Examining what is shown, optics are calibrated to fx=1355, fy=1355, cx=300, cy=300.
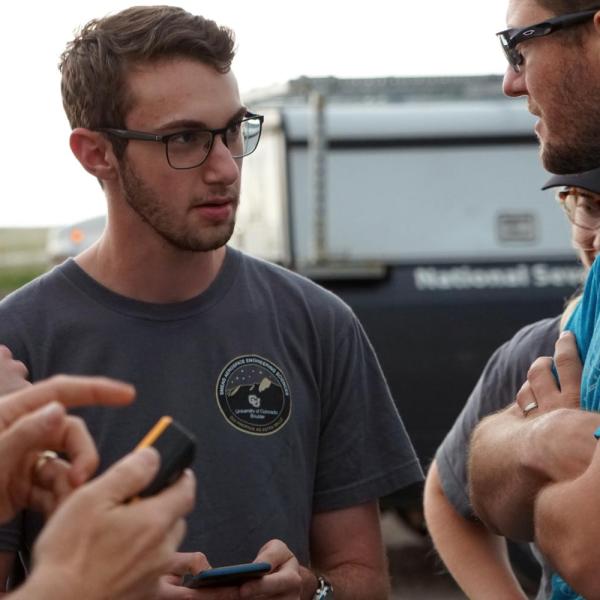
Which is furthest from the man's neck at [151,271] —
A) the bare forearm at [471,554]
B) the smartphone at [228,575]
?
the bare forearm at [471,554]

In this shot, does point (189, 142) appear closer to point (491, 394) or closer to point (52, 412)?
point (491, 394)

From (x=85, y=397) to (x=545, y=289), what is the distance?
6.72 meters

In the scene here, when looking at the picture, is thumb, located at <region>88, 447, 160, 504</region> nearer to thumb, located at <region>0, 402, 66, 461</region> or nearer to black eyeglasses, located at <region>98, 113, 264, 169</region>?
thumb, located at <region>0, 402, 66, 461</region>

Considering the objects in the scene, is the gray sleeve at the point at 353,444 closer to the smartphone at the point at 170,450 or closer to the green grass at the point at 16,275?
the smartphone at the point at 170,450

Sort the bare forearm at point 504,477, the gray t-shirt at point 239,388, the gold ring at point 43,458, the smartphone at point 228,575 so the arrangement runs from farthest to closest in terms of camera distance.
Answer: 1. the gray t-shirt at point 239,388
2. the smartphone at point 228,575
3. the bare forearm at point 504,477
4. the gold ring at point 43,458

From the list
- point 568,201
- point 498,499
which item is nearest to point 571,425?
point 498,499

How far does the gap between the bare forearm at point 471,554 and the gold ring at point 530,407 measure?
893 mm

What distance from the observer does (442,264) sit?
28.2ft

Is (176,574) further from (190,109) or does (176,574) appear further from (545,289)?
(545,289)

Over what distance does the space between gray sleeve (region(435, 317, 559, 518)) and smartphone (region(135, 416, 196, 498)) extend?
174cm

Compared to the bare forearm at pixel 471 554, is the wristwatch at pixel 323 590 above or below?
above

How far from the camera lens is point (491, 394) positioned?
376cm

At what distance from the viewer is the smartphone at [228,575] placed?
289 centimetres

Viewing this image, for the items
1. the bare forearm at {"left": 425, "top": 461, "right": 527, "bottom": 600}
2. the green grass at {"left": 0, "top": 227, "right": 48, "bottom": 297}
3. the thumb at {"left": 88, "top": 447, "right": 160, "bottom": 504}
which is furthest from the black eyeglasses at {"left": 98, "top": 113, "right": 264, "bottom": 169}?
the green grass at {"left": 0, "top": 227, "right": 48, "bottom": 297}
